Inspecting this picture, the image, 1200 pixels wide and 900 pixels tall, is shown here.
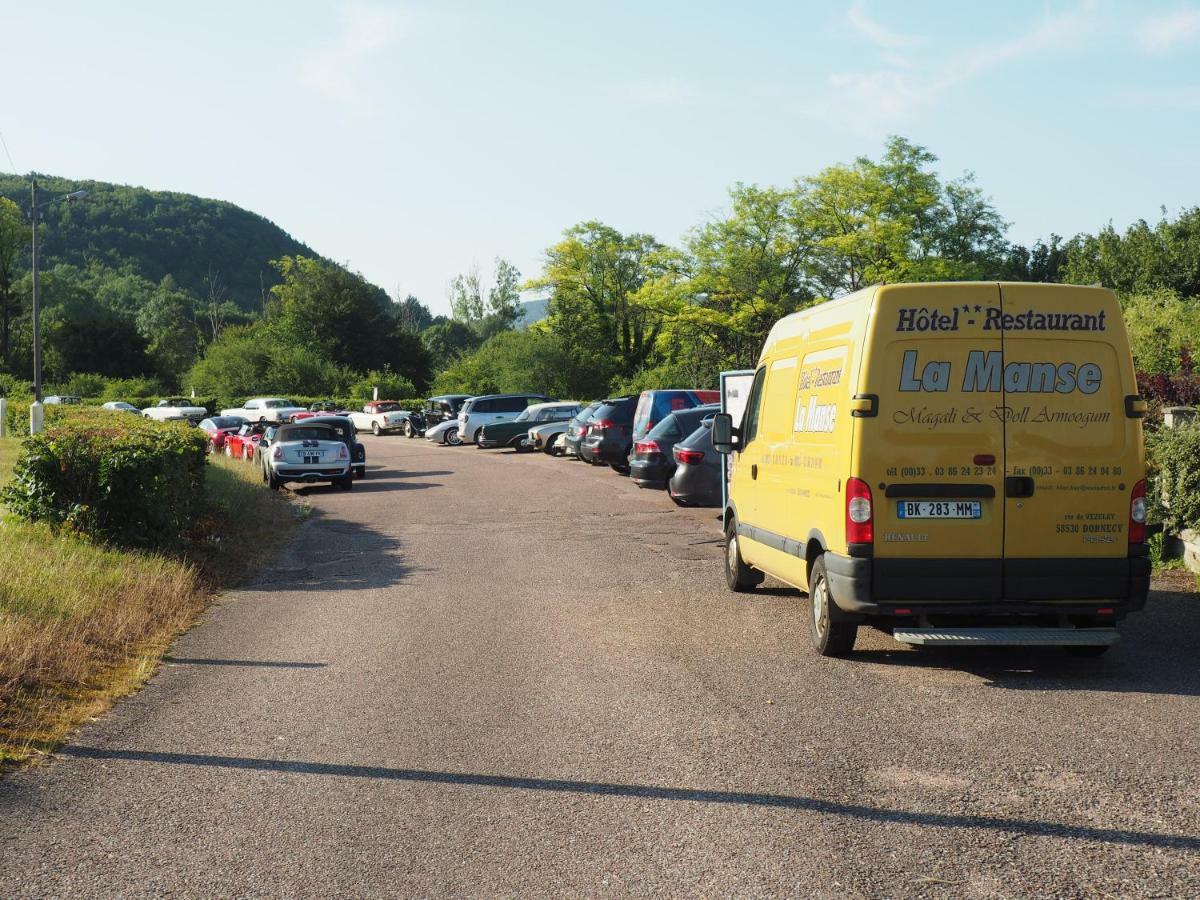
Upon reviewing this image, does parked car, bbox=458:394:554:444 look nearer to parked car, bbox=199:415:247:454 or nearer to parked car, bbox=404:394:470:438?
parked car, bbox=404:394:470:438

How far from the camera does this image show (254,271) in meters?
169

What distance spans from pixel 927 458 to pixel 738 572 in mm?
3985

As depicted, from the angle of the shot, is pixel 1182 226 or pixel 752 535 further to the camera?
pixel 1182 226

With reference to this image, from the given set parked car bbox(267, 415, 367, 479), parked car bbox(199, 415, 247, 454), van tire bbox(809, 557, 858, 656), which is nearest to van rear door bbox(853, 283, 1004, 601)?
van tire bbox(809, 557, 858, 656)

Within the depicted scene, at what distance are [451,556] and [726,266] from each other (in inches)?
1914

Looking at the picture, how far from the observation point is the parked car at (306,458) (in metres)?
25.5

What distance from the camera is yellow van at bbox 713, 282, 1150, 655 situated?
25.4 feet

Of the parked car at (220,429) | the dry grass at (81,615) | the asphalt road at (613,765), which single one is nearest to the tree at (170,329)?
the parked car at (220,429)

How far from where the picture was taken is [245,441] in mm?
32562

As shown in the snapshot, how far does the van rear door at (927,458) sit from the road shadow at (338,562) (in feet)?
20.3

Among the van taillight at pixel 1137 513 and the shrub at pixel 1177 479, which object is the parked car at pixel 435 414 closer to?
the shrub at pixel 1177 479

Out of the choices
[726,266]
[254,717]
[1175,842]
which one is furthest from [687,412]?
[726,266]

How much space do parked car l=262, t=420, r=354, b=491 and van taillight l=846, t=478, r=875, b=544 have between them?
19.3 metres

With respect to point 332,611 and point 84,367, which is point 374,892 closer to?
point 332,611
